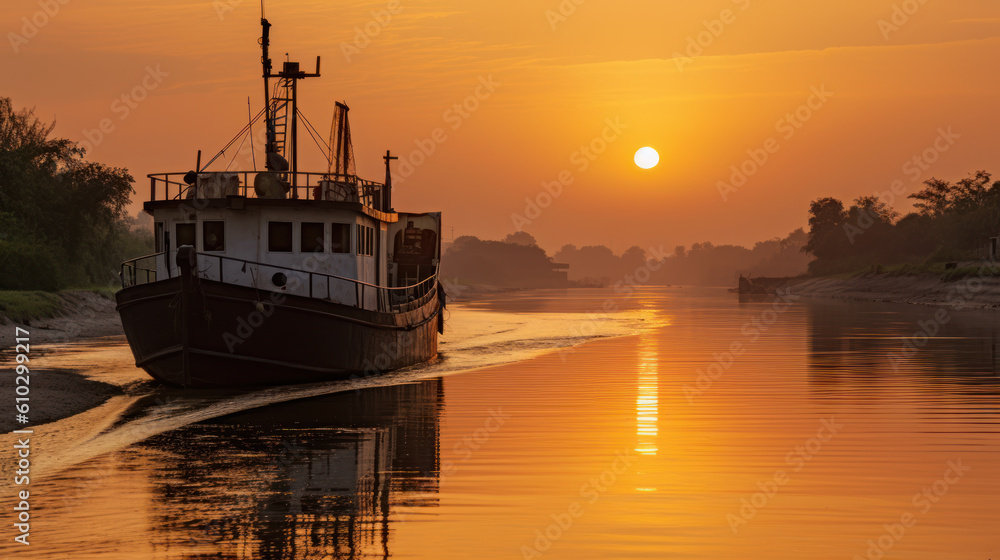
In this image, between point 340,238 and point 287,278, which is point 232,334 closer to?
point 287,278

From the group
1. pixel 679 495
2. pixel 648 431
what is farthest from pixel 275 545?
Result: pixel 648 431

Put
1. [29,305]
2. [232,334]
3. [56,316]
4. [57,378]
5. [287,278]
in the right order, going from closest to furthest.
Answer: [232,334] → [57,378] → [287,278] → [29,305] → [56,316]

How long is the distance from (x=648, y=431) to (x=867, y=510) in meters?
6.01

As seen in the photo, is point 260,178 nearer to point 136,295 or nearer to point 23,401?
point 136,295

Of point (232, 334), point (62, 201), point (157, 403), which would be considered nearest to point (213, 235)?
point (232, 334)

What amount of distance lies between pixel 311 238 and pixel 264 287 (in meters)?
1.73

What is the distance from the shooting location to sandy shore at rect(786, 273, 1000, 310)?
8062 cm

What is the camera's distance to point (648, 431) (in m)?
16.7

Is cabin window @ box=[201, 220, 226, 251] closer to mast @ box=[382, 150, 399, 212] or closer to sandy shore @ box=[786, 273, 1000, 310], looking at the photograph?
mast @ box=[382, 150, 399, 212]

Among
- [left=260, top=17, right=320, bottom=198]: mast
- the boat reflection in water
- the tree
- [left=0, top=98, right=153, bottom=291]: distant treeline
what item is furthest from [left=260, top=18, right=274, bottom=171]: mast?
the tree

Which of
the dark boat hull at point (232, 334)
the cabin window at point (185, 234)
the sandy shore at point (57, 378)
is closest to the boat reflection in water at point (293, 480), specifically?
the dark boat hull at point (232, 334)

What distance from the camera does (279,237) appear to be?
24.4 m

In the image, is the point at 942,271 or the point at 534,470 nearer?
the point at 534,470

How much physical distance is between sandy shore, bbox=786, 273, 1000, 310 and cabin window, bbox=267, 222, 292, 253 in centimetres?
6720
